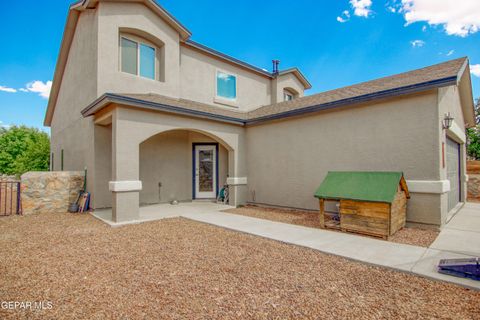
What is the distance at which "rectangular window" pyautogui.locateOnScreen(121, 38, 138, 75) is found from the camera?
953 centimetres

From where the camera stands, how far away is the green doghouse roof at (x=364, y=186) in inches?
209

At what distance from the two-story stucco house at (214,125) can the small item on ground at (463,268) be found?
283 centimetres

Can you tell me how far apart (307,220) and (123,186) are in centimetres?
531

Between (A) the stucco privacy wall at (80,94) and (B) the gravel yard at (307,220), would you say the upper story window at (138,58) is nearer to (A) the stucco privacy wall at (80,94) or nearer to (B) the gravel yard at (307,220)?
(A) the stucco privacy wall at (80,94)

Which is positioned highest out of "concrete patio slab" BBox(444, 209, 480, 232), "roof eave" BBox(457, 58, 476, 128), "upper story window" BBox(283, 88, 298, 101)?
"upper story window" BBox(283, 88, 298, 101)

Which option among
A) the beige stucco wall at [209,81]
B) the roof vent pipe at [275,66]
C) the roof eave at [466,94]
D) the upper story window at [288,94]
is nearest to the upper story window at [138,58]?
the beige stucco wall at [209,81]

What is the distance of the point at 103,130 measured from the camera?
9.10 m

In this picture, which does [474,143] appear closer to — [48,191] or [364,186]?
[364,186]

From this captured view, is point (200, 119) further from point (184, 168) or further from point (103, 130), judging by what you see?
point (103, 130)

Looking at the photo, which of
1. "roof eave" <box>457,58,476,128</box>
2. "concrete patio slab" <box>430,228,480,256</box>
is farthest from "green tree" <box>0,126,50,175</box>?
"roof eave" <box>457,58,476,128</box>

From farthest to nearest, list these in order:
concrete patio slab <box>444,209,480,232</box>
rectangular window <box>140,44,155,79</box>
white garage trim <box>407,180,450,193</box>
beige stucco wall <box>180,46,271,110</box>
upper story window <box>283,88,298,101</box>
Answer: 1. upper story window <box>283,88,298,101</box>
2. beige stucco wall <box>180,46,271,110</box>
3. rectangular window <box>140,44,155,79</box>
4. concrete patio slab <box>444,209,480,232</box>
5. white garage trim <box>407,180,450,193</box>

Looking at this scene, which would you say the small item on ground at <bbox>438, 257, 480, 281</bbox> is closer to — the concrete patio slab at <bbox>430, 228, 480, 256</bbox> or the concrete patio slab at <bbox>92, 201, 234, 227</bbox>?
the concrete patio slab at <bbox>430, 228, 480, 256</bbox>

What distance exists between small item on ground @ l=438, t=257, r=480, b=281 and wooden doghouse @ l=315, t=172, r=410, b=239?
5.55 ft

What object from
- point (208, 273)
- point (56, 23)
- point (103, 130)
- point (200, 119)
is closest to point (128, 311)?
point (208, 273)
